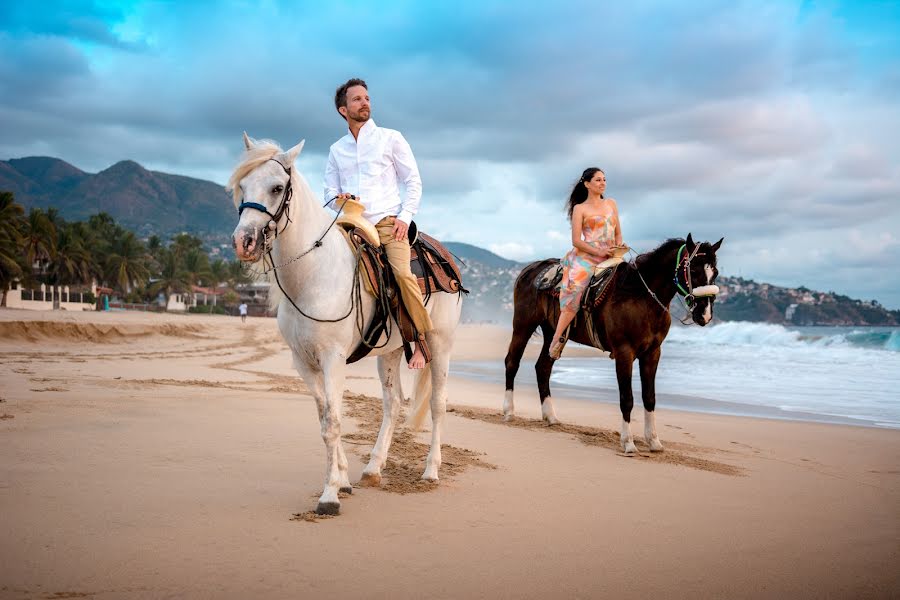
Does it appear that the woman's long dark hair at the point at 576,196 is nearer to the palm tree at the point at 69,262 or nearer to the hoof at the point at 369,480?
the hoof at the point at 369,480

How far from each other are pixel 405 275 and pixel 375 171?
91 cm

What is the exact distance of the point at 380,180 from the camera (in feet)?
16.5

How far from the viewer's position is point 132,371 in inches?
463

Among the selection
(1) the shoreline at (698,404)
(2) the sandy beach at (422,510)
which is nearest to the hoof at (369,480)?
(2) the sandy beach at (422,510)

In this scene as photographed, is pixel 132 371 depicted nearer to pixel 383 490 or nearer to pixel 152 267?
pixel 383 490

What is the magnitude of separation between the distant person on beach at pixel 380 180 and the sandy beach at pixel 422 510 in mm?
1544

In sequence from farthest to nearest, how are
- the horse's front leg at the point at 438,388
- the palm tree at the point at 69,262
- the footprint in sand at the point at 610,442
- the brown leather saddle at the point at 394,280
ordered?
the palm tree at the point at 69,262 → the footprint in sand at the point at 610,442 → the horse's front leg at the point at 438,388 → the brown leather saddle at the point at 394,280

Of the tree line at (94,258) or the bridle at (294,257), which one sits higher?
the tree line at (94,258)

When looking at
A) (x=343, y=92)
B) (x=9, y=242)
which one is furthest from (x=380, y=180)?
(x=9, y=242)

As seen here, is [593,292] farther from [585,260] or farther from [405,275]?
[405,275]

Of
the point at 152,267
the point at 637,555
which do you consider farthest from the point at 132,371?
the point at 152,267

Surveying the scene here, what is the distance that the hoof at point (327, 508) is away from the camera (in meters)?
3.97

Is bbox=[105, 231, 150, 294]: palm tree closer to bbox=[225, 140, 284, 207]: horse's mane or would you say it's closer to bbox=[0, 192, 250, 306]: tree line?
bbox=[0, 192, 250, 306]: tree line

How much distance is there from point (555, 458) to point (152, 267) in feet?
294
